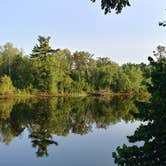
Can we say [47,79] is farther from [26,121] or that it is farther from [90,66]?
[26,121]

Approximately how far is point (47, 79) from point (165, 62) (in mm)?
65335

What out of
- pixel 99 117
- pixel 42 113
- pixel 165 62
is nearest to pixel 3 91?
pixel 42 113

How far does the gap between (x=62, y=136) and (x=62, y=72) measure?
50.1 meters

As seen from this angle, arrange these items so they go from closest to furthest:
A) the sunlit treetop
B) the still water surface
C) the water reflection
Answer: the sunlit treetop → the still water surface → the water reflection

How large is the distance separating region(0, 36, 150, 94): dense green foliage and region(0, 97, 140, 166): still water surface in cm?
2994

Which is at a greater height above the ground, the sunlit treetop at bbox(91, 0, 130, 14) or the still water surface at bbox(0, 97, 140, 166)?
the sunlit treetop at bbox(91, 0, 130, 14)

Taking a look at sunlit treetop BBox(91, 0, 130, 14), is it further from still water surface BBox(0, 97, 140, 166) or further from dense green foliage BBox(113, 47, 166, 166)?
still water surface BBox(0, 97, 140, 166)

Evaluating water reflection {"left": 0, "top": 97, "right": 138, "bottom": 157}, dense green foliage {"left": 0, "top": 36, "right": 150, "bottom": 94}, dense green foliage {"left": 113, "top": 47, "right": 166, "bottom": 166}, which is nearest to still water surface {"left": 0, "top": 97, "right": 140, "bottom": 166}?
water reflection {"left": 0, "top": 97, "right": 138, "bottom": 157}

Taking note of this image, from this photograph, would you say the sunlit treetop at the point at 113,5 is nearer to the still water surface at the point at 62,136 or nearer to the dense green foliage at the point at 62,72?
the still water surface at the point at 62,136

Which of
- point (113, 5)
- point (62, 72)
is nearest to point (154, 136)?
point (113, 5)

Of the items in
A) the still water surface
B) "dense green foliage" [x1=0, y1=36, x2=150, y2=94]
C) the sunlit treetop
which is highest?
"dense green foliage" [x1=0, y1=36, x2=150, y2=94]

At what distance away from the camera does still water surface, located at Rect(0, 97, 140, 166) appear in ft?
64.0

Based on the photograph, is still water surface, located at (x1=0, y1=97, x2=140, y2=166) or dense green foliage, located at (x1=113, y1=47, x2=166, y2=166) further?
still water surface, located at (x1=0, y1=97, x2=140, y2=166)

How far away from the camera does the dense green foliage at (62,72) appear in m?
72.9
